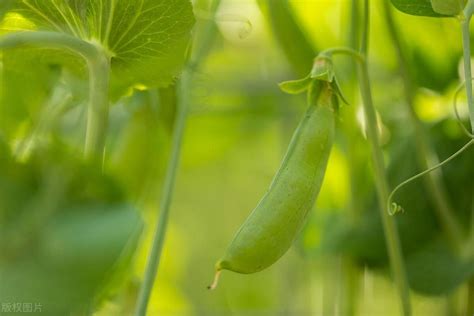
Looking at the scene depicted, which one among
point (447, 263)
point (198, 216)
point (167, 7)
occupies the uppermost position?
point (167, 7)

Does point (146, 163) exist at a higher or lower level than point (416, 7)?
→ lower

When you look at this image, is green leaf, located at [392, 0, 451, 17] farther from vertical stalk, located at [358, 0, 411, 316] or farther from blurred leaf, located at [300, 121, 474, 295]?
blurred leaf, located at [300, 121, 474, 295]

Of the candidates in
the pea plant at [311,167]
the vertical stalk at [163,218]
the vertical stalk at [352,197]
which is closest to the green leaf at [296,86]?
the pea plant at [311,167]

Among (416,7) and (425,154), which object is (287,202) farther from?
(425,154)

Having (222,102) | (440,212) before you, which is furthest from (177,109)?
(222,102)

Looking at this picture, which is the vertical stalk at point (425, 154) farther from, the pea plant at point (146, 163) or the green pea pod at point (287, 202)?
the green pea pod at point (287, 202)

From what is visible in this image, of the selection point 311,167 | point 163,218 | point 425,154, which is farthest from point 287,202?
point 425,154

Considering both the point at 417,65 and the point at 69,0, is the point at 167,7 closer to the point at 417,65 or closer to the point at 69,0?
the point at 69,0
